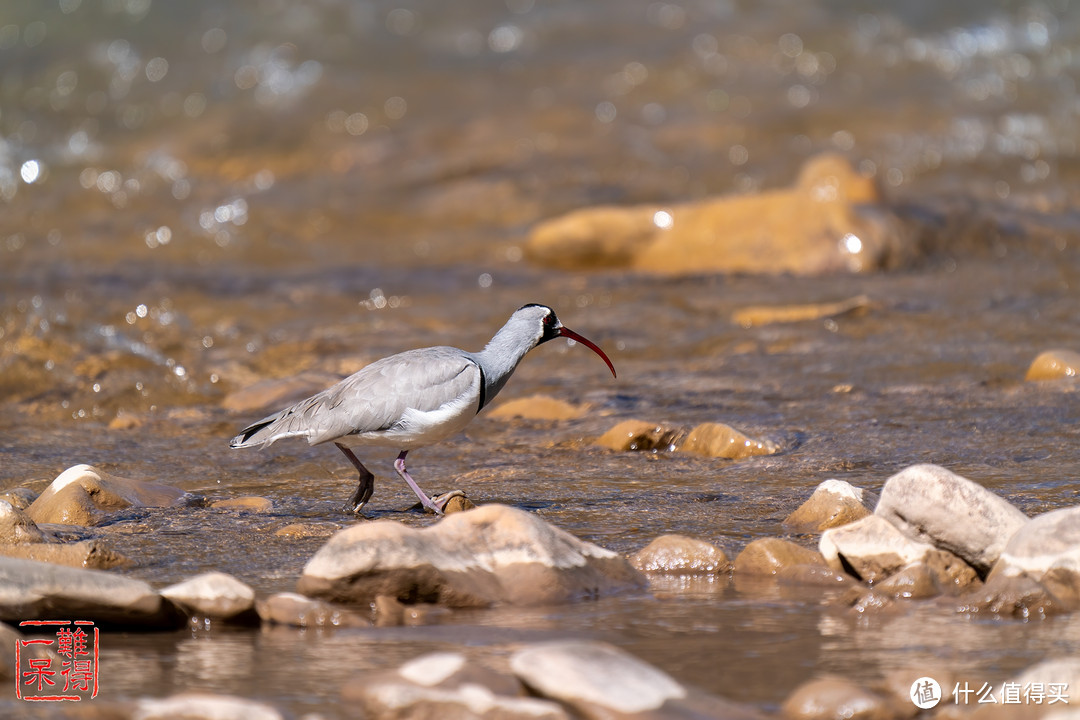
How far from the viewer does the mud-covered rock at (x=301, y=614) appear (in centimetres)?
423

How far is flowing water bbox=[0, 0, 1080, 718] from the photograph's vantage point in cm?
440

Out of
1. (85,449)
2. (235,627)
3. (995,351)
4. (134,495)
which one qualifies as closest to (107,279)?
(85,449)

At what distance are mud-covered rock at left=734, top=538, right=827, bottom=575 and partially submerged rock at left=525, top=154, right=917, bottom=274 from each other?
7.39m

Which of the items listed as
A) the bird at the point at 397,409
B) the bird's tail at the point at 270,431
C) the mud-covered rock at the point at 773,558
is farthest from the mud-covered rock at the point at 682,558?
the bird's tail at the point at 270,431

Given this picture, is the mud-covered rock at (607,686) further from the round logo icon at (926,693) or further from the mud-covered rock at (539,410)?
the mud-covered rock at (539,410)

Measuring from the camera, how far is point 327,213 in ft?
52.0

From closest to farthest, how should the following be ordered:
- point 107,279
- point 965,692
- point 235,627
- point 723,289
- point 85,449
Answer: point 965,692, point 235,627, point 85,449, point 723,289, point 107,279

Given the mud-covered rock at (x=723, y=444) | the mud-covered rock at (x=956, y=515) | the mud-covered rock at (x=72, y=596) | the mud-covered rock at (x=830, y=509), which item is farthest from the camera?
the mud-covered rock at (x=723, y=444)

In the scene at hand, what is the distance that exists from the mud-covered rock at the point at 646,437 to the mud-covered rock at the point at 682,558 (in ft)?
6.97

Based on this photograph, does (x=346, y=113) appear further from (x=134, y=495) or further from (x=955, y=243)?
(x=134, y=495)

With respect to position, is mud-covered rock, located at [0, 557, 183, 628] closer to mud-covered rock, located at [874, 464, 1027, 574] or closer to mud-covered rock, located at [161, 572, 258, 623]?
mud-covered rock, located at [161, 572, 258, 623]

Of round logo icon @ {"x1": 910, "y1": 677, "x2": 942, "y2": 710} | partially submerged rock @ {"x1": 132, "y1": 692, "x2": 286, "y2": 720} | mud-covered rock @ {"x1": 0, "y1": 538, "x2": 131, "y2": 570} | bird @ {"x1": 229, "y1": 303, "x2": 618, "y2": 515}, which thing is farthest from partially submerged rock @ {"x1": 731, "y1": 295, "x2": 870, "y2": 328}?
partially submerged rock @ {"x1": 132, "y1": 692, "x2": 286, "y2": 720}

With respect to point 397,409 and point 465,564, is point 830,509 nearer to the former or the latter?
point 465,564

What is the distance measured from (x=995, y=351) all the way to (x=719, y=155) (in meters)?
9.16
